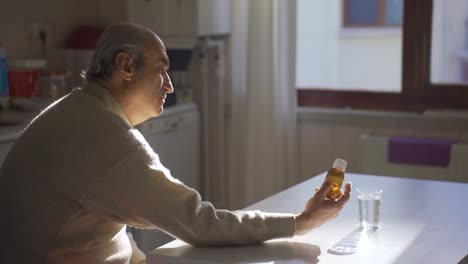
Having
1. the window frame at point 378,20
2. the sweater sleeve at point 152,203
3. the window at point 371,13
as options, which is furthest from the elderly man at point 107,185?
the window frame at point 378,20

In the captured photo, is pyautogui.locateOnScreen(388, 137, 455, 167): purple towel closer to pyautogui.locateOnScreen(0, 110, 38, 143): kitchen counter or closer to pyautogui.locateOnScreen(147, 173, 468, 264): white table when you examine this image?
pyautogui.locateOnScreen(147, 173, 468, 264): white table

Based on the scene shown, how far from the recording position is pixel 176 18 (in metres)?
3.74

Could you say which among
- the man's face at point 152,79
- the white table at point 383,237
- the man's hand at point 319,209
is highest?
the man's face at point 152,79

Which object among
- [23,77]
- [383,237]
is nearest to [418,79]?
[23,77]

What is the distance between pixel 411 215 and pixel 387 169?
1672mm

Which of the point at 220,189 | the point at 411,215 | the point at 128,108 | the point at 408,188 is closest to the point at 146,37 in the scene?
the point at 128,108

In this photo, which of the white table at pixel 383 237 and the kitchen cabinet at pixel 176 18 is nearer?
the white table at pixel 383 237

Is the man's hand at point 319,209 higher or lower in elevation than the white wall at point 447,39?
lower

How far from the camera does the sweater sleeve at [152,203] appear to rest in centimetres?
163

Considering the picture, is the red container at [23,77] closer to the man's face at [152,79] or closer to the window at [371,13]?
the man's face at [152,79]

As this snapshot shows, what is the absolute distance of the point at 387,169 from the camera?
3.78 metres

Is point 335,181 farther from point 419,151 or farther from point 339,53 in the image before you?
point 339,53

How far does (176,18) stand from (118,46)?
2.05m

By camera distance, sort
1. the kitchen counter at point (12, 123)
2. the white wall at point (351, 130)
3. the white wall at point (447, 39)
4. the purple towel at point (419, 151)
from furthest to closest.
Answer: the white wall at point (447, 39)
the white wall at point (351, 130)
the purple towel at point (419, 151)
the kitchen counter at point (12, 123)
